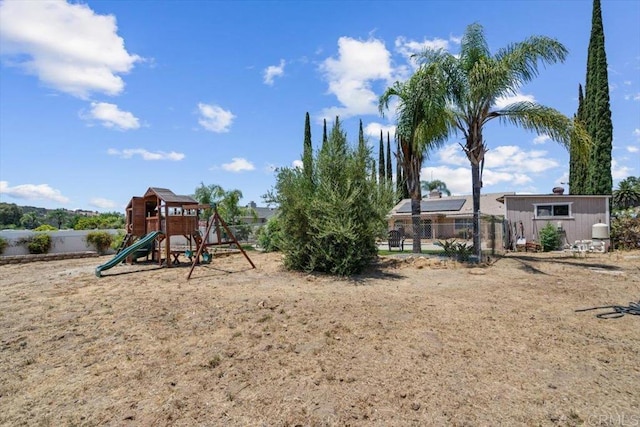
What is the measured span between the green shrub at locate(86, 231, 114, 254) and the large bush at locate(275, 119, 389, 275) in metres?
12.6

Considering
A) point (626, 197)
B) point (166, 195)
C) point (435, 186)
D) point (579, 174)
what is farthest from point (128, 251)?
point (435, 186)

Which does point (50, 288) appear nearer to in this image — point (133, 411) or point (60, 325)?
point (60, 325)

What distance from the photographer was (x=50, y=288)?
888cm

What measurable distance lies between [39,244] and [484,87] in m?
20.8

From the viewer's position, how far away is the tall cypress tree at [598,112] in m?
22.1

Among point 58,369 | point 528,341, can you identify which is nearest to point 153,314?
point 58,369

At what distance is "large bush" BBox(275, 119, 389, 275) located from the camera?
10055mm

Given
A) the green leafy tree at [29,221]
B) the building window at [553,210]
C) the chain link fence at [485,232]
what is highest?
the green leafy tree at [29,221]

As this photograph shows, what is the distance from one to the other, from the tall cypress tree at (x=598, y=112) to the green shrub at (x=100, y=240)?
95.1 feet

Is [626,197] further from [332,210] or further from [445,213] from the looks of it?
[332,210]

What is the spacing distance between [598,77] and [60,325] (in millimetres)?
30077

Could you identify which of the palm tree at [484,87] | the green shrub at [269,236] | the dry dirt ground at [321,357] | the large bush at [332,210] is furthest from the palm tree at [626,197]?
the green shrub at [269,236]

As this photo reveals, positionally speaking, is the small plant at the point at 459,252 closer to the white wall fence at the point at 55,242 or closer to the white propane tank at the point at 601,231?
the white propane tank at the point at 601,231

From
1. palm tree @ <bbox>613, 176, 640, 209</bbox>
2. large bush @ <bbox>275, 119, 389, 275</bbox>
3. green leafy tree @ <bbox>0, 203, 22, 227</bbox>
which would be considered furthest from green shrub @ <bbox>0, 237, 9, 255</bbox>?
green leafy tree @ <bbox>0, 203, 22, 227</bbox>
